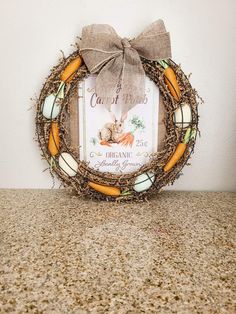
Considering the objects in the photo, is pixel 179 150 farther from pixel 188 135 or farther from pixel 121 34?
pixel 121 34

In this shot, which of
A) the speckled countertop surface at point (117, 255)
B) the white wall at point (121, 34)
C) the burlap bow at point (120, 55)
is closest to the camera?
the speckled countertop surface at point (117, 255)

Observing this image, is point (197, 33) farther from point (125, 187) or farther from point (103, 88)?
point (125, 187)

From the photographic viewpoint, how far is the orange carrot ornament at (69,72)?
0.89m

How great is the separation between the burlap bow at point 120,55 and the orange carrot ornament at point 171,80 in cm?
3

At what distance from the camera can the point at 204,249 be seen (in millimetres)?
715

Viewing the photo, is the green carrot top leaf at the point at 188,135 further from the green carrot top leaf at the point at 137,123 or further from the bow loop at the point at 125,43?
the bow loop at the point at 125,43

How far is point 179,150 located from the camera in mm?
929

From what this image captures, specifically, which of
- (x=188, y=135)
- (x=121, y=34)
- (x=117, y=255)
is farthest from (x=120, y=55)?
(x=117, y=255)

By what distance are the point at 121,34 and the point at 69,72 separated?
0.67 ft

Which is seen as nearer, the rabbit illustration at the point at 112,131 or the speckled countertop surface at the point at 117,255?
the speckled countertop surface at the point at 117,255

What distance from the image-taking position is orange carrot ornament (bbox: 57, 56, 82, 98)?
891mm

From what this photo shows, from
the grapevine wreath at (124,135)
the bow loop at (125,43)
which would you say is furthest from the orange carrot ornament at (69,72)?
the bow loop at (125,43)

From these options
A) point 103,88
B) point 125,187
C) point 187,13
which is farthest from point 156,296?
point 187,13

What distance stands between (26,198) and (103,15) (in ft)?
1.81
